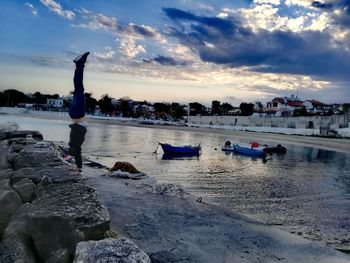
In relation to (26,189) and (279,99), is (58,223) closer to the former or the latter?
(26,189)

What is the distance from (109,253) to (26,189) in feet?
12.3

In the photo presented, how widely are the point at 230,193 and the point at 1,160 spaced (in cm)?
920

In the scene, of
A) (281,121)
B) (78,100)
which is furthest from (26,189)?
(281,121)

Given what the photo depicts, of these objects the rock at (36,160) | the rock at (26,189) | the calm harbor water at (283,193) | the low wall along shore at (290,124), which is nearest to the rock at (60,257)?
the rock at (26,189)

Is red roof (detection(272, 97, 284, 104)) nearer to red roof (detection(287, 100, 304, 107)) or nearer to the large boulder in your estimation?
red roof (detection(287, 100, 304, 107))

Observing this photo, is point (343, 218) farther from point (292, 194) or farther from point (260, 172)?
point (260, 172)

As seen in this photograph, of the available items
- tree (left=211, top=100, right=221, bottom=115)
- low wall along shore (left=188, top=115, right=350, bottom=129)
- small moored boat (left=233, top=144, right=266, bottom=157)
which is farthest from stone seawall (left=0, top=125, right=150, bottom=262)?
tree (left=211, top=100, right=221, bottom=115)

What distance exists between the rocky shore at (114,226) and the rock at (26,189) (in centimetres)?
2

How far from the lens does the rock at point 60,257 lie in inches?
178

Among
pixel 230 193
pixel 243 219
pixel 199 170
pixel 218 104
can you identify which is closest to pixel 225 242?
pixel 243 219

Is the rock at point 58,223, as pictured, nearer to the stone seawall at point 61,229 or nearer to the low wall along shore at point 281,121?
the stone seawall at point 61,229

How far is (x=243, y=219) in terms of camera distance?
10492 mm

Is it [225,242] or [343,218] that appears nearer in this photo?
[225,242]

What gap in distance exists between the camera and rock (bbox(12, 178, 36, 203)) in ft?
22.8
